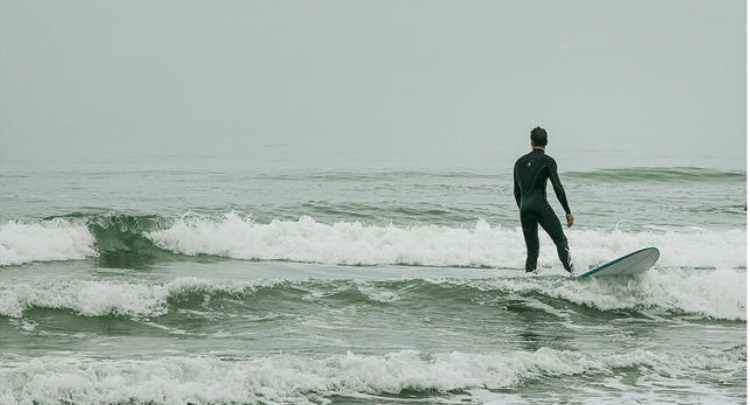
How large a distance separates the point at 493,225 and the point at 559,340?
1097 cm

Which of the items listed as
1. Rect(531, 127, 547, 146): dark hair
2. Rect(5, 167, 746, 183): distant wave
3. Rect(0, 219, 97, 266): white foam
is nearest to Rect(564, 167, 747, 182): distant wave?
Rect(5, 167, 746, 183): distant wave

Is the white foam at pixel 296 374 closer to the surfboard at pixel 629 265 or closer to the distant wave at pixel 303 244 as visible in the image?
the surfboard at pixel 629 265

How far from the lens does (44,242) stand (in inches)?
616

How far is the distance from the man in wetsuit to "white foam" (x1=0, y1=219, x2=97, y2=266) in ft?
20.5

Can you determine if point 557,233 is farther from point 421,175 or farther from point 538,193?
point 421,175

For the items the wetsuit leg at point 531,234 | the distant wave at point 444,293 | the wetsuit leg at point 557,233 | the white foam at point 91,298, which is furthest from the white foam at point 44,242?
the wetsuit leg at point 557,233

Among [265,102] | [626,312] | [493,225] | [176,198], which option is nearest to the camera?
[626,312]

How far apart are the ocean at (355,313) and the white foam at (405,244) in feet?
0.13

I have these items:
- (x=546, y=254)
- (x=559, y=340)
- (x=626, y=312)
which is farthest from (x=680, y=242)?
(x=559, y=340)

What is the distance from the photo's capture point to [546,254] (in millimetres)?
17094

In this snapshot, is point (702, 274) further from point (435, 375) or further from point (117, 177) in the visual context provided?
point (117, 177)

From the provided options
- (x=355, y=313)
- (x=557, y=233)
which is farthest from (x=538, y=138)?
(x=355, y=313)

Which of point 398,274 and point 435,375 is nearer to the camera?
point 435,375

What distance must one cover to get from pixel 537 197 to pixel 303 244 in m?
5.61
